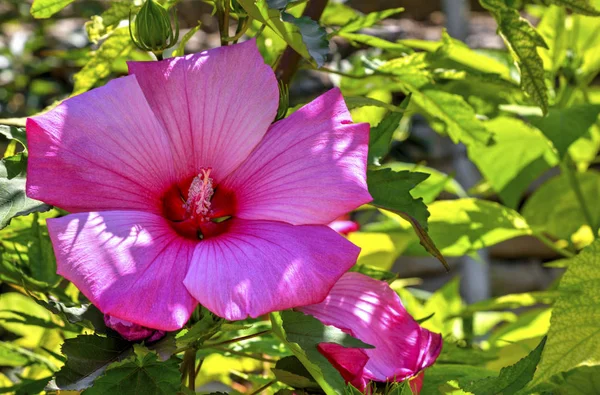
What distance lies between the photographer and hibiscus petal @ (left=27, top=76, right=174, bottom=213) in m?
0.43

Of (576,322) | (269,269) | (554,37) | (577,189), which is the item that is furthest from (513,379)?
(554,37)

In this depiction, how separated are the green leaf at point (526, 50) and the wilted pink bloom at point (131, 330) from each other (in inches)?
11.7

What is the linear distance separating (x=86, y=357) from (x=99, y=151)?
114 mm

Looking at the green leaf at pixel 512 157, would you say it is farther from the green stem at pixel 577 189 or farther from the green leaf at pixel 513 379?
the green leaf at pixel 513 379

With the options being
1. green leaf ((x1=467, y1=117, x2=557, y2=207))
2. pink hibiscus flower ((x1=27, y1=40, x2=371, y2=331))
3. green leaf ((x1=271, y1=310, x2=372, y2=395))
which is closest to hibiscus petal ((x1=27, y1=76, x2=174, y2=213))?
pink hibiscus flower ((x1=27, y1=40, x2=371, y2=331))

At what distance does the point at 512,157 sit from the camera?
99 cm

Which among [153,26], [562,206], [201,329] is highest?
[153,26]

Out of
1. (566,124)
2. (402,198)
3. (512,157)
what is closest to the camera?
(402,198)

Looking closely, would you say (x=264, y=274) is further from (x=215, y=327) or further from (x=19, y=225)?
(x=19, y=225)

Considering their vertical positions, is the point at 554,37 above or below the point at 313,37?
below

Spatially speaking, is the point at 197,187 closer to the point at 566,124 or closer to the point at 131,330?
the point at 131,330

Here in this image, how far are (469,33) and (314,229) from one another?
105 inches

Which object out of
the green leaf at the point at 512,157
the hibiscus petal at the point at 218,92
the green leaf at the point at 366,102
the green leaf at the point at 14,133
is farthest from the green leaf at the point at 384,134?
the green leaf at the point at 512,157

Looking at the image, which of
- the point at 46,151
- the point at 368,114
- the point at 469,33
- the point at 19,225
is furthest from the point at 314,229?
the point at 469,33
